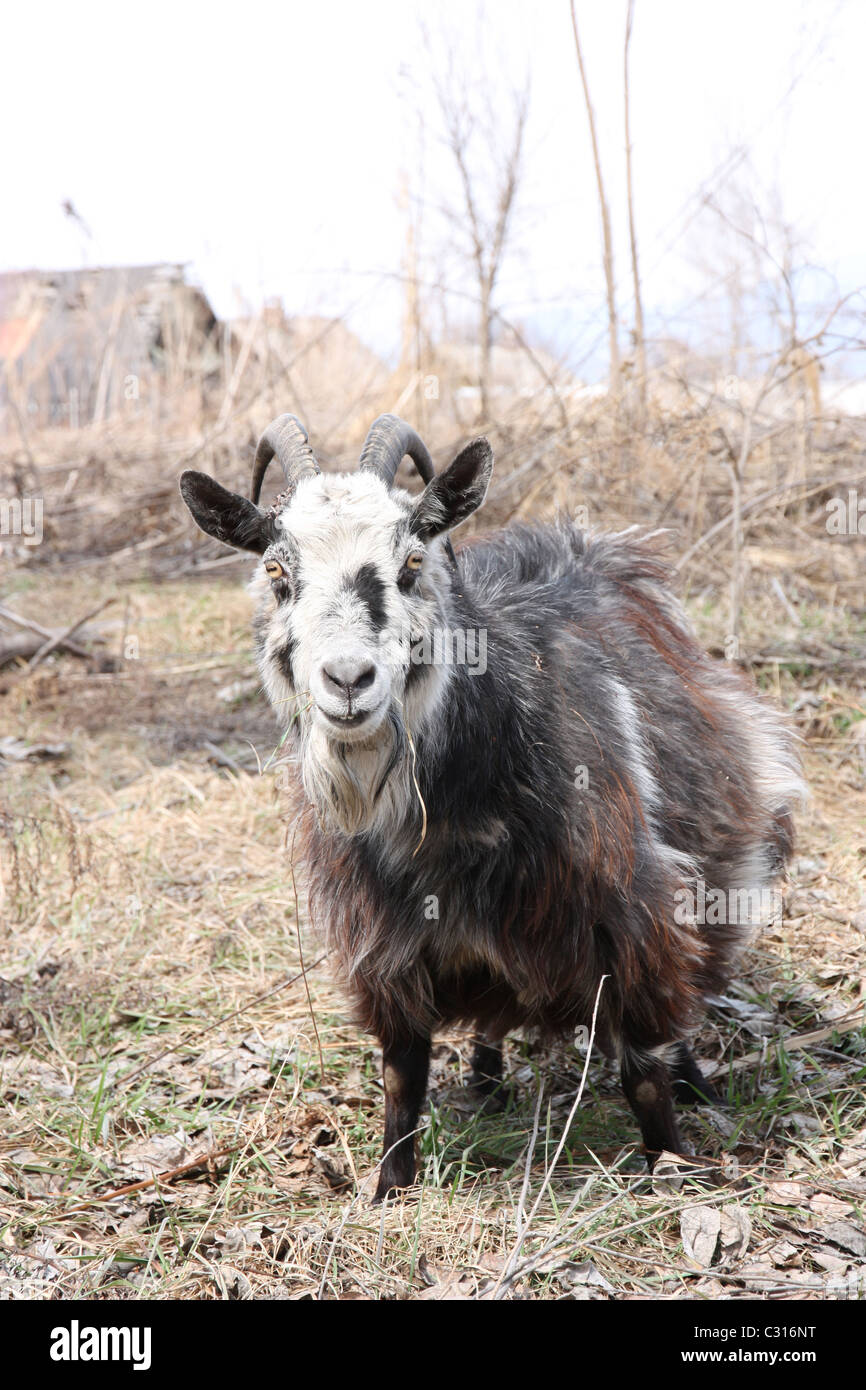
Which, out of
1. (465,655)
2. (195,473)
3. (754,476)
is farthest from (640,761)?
(754,476)

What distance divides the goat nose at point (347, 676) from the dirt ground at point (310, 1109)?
134cm

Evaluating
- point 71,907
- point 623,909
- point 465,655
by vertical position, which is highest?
point 465,655

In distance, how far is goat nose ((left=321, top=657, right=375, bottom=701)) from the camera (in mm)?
2537

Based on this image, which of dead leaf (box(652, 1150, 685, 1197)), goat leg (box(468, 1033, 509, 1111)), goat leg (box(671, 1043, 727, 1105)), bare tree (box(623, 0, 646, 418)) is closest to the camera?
dead leaf (box(652, 1150, 685, 1197))

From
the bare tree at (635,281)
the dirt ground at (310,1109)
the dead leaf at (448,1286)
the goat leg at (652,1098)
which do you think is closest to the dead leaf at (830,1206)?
the dirt ground at (310,1109)

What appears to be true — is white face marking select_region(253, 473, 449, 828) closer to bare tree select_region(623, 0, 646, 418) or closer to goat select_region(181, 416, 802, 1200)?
goat select_region(181, 416, 802, 1200)

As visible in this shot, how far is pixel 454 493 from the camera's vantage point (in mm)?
3031

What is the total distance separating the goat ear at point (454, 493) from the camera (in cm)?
297

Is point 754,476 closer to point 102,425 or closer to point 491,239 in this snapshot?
point 491,239

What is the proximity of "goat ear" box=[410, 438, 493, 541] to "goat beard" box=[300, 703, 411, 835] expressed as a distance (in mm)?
540

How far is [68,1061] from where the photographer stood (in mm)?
3912

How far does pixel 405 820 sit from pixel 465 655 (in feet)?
1.53

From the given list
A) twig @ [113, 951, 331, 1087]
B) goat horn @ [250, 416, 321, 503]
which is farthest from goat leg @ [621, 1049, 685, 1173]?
goat horn @ [250, 416, 321, 503]

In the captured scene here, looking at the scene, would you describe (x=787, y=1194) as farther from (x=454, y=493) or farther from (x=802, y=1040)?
(x=454, y=493)
